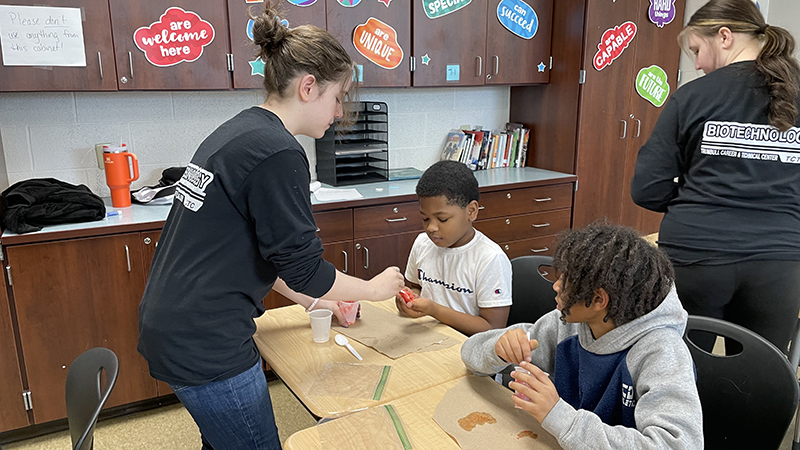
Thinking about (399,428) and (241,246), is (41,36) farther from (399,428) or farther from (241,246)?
(399,428)

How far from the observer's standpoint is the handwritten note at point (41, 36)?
7.48 feet

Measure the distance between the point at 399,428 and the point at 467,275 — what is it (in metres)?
0.78

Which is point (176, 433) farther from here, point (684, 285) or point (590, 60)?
point (590, 60)

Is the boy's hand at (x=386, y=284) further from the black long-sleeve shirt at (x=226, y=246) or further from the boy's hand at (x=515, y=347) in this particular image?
the boy's hand at (x=515, y=347)

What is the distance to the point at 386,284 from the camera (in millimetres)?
1490

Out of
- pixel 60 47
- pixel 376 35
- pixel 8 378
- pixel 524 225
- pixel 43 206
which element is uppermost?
pixel 376 35

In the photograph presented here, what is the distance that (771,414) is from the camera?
1.28 meters

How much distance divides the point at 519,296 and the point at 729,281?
63 cm

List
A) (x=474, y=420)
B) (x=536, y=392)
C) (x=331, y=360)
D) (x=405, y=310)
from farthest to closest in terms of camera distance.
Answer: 1. (x=405, y=310)
2. (x=331, y=360)
3. (x=474, y=420)
4. (x=536, y=392)

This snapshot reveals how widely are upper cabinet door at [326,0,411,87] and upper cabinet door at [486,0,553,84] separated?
21.8 inches

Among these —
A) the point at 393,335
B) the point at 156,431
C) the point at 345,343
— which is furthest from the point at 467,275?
the point at 156,431

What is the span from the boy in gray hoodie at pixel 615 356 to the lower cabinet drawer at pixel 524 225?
200 centimetres

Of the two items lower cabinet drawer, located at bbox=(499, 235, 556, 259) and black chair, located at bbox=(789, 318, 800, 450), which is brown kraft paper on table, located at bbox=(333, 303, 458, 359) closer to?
black chair, located at bbox=(789, 318, 800, 450)

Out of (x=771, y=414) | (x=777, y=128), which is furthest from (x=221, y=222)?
(x=777, y=128)
